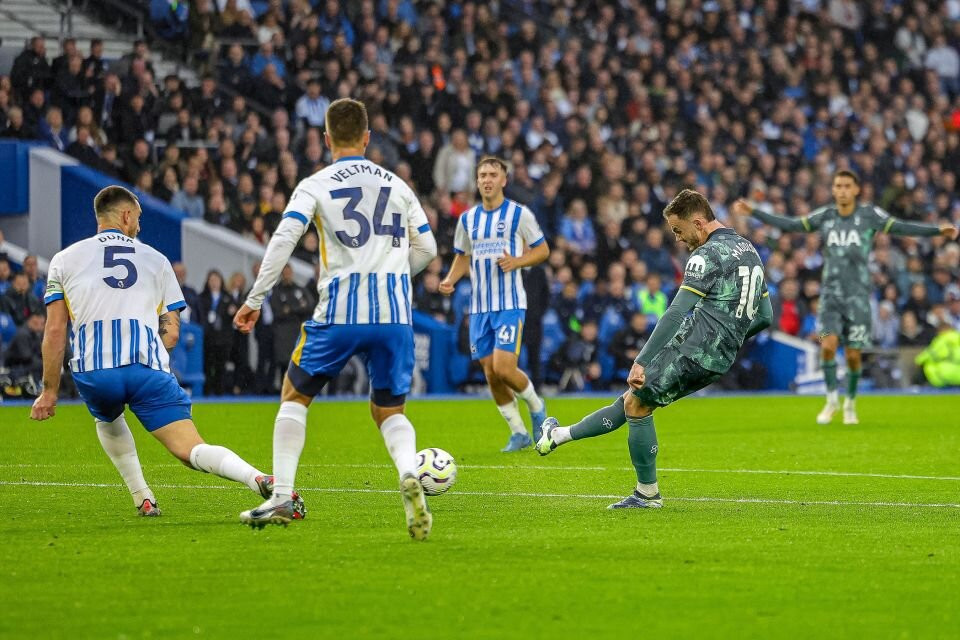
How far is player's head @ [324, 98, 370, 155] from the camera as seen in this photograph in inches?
312

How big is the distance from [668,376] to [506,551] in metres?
2.20

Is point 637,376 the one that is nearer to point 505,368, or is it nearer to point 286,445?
point 286,445

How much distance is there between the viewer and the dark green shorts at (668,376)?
30.3 ft

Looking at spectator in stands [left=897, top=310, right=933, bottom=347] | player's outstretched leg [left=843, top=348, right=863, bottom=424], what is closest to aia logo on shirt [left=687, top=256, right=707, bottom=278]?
player's outstretched leg [left=843, top=348, right=863, bottom=424]

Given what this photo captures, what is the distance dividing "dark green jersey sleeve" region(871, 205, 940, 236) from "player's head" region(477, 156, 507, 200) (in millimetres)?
4522

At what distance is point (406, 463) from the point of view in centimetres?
780

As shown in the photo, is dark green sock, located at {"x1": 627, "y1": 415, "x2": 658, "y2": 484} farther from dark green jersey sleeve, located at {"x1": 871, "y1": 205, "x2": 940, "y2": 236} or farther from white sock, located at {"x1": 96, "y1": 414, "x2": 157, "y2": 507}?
dark green jersey sleeve, located at {"x1": 871, "y1": 205, "x2": 940, "y2": 236}

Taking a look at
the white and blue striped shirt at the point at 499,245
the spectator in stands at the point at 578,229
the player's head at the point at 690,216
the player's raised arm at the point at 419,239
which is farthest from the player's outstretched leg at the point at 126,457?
the spectator in stands at the point at 578,229

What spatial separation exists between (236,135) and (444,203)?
338cm

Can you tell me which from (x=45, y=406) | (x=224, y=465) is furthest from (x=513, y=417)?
(x=45, y=406)

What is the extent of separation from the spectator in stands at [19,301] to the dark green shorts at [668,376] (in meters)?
13.7

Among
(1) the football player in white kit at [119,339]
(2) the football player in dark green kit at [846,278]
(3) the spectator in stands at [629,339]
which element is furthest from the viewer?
(3) the spectator in stands at [629,339]

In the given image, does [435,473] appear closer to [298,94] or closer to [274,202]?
[274,202]

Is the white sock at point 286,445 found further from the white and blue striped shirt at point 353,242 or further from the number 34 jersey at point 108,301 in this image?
the number 34 jersey at point 108,301
